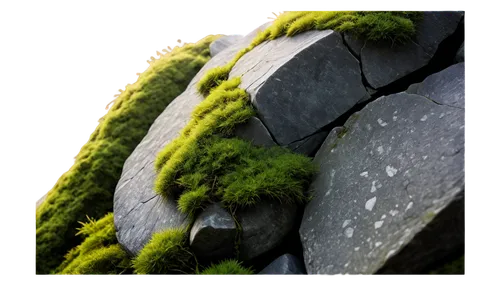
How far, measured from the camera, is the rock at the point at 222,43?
810 cm

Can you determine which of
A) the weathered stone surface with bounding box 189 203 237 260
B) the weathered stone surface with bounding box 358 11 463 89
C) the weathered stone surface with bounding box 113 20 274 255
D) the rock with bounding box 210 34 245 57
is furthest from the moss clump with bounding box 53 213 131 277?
the rock with bounding box 210 34 245 57

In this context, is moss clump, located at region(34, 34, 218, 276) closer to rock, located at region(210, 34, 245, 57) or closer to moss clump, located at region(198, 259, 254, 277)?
rock, located at region(210, 34, 245, 57)

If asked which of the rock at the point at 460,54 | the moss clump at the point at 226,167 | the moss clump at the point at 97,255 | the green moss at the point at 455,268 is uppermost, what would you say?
the rock at the point at 460,54

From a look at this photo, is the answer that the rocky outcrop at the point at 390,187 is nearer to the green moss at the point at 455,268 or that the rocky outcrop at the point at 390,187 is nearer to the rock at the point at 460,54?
the green moss at the point at 455,268

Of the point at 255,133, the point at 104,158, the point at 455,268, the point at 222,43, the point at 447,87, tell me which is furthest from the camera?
the point at 222,43

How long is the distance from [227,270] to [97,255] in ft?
7.00

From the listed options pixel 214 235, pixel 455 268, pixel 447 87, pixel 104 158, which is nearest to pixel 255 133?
pixel 214 235

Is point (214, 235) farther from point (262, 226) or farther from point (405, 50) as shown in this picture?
point (405, 50)

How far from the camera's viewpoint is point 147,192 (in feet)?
15.3

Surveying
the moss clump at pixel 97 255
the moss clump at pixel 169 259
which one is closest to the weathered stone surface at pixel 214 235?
the moss clump at pixel 169 259

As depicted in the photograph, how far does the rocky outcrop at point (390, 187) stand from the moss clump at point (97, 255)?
7.85ft

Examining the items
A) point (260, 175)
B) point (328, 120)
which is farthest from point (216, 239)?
point (328, 120)

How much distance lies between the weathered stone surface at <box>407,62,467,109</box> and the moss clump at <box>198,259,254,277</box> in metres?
2.42

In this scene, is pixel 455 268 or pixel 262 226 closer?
pixel 455 268
